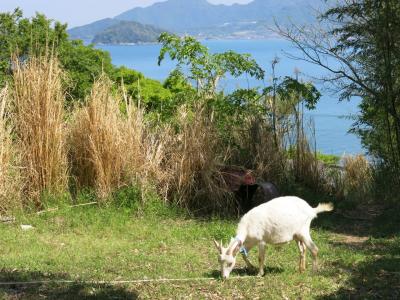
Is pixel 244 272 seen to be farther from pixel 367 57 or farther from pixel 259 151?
pixel 367 57

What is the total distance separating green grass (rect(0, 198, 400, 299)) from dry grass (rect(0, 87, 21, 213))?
0.39 meters

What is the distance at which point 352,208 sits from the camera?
36.3 feet

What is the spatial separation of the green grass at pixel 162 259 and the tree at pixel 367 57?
2.63m

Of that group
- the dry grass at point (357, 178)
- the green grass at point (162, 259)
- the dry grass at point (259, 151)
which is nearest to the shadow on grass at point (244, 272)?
the green grass at point (162, 259)

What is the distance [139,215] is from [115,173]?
32.4 inches

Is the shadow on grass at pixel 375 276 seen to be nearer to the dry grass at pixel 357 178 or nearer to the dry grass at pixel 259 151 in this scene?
the dry grass at pixel 259 151

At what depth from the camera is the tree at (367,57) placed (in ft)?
35.0

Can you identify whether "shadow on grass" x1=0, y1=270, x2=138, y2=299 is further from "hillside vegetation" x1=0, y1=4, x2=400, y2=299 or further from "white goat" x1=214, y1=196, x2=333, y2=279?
"white goat" x1=214, y1=196, x2=333, y2=279

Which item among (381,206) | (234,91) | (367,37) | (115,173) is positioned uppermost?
(367,37)

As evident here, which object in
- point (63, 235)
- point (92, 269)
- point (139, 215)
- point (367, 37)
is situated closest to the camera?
point (92, 269)

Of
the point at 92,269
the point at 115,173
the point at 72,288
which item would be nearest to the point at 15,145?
the point at 115,173

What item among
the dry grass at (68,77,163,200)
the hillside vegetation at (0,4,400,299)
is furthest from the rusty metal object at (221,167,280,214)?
the dry grass at (68,77,163,200)

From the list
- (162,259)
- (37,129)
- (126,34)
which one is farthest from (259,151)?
(126,34)

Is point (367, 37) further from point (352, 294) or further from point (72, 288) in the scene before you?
point (72, 288)
